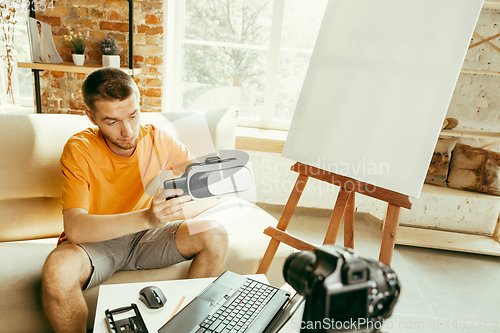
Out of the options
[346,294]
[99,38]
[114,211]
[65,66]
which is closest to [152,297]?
[114,211]

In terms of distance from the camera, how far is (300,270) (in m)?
0.53

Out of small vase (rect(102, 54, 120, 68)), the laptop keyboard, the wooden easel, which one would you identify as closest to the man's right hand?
the laptop keyboard

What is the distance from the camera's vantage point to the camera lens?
0.52 m

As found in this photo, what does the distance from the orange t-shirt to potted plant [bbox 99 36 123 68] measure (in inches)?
44.7

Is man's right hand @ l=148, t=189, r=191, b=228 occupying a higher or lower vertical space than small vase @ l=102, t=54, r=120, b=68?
lower

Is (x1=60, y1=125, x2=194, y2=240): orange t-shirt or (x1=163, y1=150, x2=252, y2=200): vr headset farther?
(x1=60, y1=125, x2=194, y2=240): orange t-shirt

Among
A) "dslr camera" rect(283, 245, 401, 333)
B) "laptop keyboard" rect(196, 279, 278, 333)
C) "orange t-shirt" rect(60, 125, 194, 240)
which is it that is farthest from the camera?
"orange t-shirt" rect(60, 125, 194, 240)

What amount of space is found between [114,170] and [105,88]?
0.97 feet

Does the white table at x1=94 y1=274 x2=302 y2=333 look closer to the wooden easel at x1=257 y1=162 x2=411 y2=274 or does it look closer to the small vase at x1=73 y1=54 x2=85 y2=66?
the wooden easel at x1=257 y1=162 x2=411 y2=274

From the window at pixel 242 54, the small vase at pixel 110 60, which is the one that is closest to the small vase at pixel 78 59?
the small vase at pixel 110 60

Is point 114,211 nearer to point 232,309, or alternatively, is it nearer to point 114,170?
point 114,170

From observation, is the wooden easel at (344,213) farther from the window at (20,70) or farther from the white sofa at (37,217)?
the window at (20,70)

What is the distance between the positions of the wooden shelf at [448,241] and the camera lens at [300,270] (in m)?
2.01

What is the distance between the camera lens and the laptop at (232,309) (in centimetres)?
82
